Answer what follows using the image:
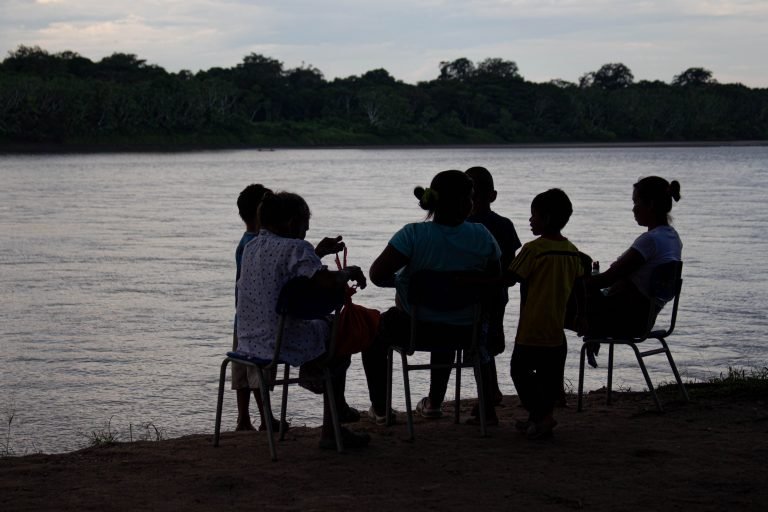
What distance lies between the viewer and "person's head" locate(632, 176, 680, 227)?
20.7ft

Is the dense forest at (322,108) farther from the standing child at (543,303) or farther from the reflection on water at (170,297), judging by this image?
the standing child at (543,303)

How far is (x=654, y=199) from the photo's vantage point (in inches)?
249

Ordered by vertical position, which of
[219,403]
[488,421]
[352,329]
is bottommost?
[488,421]

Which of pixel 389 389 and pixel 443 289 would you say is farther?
pixel 389 389

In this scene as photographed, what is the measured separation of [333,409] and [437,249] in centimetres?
96

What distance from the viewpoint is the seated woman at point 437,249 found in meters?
5.59

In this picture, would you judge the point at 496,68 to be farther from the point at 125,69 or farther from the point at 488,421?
the point at 488,421

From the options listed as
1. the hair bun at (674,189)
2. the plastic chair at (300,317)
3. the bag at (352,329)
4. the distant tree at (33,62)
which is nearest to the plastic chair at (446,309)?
the bag at (352,329)

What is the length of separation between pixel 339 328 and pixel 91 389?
11.7 ft

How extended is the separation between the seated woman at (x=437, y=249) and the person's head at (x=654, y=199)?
3.72ft

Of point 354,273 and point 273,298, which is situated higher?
point 354,273

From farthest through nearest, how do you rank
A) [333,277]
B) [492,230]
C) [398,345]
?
[492,230], [398,345], [333,277]

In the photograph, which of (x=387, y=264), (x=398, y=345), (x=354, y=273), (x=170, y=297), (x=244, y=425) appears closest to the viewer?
(x=354, y=273)

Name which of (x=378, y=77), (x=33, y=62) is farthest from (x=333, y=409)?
(x=378, y=77)
